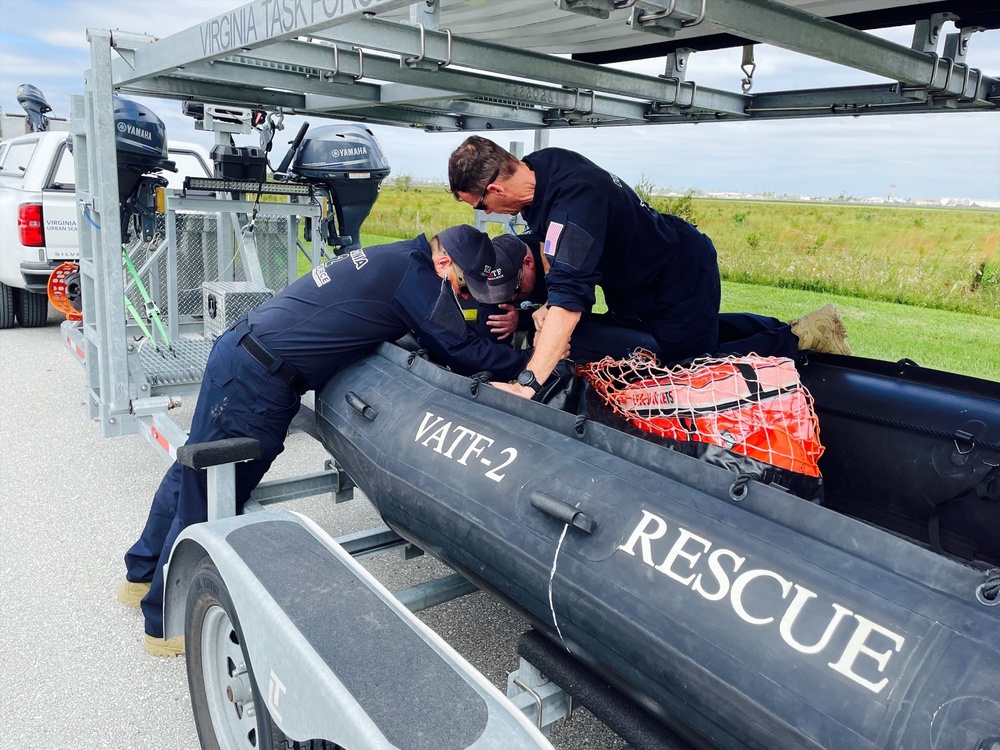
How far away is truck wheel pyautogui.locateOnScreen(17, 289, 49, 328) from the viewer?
8680 millimetres

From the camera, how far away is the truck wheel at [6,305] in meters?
8.53

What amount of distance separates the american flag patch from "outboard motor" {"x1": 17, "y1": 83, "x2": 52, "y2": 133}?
11.8m

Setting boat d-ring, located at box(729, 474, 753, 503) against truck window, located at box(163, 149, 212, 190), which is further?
truck window, located at box(163, 149, 212, 190)

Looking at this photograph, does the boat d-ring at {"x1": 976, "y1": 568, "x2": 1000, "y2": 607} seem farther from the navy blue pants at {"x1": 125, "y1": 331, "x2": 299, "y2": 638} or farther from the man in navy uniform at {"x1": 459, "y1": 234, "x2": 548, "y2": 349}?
the navy blue pants at {"x1": 125, "y1": 331, "x2": 299, "y2": 638}

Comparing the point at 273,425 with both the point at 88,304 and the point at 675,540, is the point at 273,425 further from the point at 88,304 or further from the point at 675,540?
the point at 88,304

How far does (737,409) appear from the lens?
2.45m

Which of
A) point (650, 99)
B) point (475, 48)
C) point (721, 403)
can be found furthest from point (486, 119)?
point (721, 403)

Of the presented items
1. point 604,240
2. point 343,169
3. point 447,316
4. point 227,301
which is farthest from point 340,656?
point 343,169

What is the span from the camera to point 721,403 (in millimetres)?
2492

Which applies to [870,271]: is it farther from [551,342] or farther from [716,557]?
[716,557]

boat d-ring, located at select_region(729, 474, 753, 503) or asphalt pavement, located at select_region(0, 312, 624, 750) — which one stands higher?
boat d-ring, located at select_region(729, 474, 753, 503)

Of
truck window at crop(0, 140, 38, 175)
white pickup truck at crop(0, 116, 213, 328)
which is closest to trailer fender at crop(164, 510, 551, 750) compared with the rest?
white pickup truck at crop(0, 116, 213, 328)

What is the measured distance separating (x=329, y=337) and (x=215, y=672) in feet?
3.79

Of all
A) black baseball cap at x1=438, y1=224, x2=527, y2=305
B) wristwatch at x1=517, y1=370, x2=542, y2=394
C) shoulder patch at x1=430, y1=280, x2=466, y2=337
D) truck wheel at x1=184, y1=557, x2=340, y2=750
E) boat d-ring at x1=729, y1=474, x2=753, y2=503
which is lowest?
truck wheel at x1=184, y1=557, x2=340, y2=750
